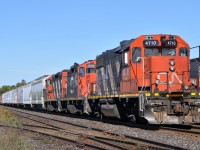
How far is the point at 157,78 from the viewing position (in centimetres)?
1405

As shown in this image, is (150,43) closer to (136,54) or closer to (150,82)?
(136,54)

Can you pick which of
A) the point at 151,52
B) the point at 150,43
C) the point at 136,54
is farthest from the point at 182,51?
the point at 136,54

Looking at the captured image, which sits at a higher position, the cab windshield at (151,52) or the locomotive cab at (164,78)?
the cab windshield at (151,52)

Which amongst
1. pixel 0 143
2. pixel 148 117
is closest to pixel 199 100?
pixel 148 117

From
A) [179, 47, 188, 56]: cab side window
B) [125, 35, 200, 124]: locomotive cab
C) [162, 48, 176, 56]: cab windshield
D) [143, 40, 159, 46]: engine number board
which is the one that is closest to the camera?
[125, 35, 200, 124]: locomotive cab

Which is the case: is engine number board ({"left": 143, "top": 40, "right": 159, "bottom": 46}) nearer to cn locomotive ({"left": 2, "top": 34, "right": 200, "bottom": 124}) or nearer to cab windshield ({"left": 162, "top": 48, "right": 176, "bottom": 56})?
cn locomotive ({"left": 2, "top": 34, "right": 200, "bottom": 124})

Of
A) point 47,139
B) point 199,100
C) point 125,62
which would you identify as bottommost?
point 47,139

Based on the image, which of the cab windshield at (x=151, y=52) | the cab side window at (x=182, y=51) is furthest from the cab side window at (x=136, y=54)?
the cab side window at (x=182, y=51)

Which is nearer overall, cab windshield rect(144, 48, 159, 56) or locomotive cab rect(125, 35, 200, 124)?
locomotive cab rect(125, 35, 200, 124)

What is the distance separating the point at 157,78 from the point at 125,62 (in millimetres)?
1560

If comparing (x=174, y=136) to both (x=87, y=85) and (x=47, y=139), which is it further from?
(x=87, y=85)

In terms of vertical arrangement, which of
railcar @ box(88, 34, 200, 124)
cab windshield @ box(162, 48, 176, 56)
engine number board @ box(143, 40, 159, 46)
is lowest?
railcar @ box(88, 34, 200, 124)

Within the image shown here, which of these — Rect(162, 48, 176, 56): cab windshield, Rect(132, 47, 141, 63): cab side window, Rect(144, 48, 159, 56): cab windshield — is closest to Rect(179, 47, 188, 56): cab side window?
Rect(162, 48, 176, 56): cab windshield

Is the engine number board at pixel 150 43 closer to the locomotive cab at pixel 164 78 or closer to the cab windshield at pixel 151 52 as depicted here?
the locomotive cab at pixel 164 78
